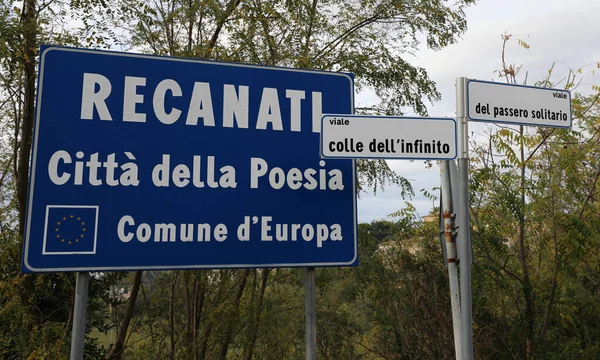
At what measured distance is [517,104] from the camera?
2.35 m

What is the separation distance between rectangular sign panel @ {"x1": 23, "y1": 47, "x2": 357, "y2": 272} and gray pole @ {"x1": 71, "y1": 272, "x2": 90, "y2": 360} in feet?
0.31

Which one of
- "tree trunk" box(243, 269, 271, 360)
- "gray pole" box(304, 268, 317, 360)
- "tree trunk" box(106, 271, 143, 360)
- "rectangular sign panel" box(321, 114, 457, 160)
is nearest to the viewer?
"rectangular sign panel" box(321, 114, 457, 160)

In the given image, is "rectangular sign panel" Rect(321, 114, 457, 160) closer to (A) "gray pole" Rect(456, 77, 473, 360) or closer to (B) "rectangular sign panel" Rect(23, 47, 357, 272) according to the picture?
(A) "gray pole" Rect(456, 77, 473, 360)

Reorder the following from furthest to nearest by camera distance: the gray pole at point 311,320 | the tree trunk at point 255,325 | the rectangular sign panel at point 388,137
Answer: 1. the tree trunk at point 255,325
2. the gray pole at point 311,320
3. the rectangular sign panel at point 388,137

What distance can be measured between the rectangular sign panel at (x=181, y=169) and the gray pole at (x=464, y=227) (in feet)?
2.13

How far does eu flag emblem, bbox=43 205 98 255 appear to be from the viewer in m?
2.13

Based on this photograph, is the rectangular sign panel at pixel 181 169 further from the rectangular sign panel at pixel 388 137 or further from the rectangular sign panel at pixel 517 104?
the rectangular sign panel at pixel 517 104

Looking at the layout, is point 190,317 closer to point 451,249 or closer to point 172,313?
point 172,313

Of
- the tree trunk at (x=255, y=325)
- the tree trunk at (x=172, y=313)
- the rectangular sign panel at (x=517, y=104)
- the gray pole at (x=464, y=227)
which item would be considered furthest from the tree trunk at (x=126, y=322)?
the rectangular sign panel at (x=517, y=104)

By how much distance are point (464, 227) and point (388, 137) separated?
556mm

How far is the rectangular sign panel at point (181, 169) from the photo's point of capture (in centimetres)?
220

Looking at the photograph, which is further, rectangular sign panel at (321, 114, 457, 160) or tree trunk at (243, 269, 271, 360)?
tree trunk at (243, 269, 271, 360)

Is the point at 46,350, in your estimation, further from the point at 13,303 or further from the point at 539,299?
the point at 539,299

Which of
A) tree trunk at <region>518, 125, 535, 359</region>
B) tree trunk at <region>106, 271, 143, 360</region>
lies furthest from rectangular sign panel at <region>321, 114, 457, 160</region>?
tree trunk at <region>106, 271, 143, 360</region>
